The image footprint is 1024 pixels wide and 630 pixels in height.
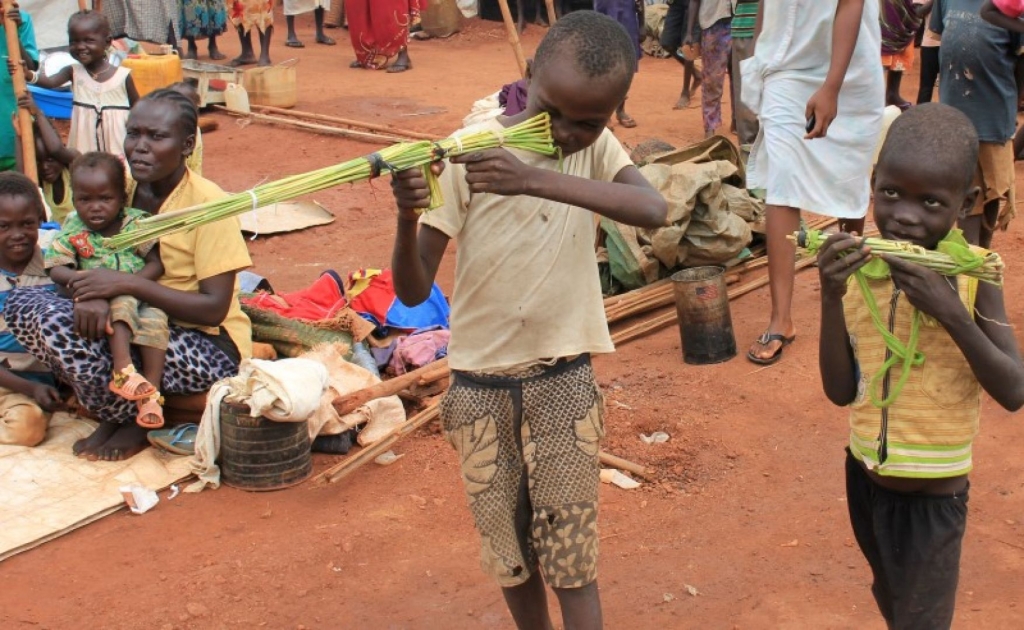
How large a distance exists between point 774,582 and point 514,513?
1164 mm

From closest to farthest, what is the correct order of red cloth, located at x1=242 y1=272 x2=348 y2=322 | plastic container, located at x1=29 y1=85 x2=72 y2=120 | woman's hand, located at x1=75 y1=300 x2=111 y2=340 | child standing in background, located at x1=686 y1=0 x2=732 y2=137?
woman's hand, located at x1=75 y1=300 x2=111 y2=340
red cloth, located at x1=242 y1=272 x2=348 y2=322
plastic container, located at x1=29 y1=85 x2=72 y2=120
child standing in background, located at x1=686 y1=0 x2=732 y2=137

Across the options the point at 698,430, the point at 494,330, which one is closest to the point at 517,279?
the point at 494,330

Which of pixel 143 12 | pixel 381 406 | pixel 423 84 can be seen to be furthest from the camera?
pixel 423 84

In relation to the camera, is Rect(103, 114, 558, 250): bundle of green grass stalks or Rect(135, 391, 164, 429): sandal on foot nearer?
Rect(103, 114, 558, 250): bundle of green grass stalks

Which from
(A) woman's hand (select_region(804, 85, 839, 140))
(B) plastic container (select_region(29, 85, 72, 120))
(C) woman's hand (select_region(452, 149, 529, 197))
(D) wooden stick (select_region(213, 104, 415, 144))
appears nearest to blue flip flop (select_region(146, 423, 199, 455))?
(C) woman's hand (select_region(452, 149, 529, 197))

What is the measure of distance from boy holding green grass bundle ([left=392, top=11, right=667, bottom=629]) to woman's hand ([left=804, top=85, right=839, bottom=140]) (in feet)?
7.08

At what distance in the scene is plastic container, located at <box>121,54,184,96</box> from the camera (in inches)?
360

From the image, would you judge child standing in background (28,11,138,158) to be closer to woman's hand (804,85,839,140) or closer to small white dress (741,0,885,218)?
small white dress (741,0,885,218)

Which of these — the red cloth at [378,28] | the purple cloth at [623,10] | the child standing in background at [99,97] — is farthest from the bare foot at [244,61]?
the child standing in background at [99,97]

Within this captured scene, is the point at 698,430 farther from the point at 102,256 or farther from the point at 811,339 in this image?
the point at 102,256

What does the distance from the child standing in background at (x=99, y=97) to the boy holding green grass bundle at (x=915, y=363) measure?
558 centimetres

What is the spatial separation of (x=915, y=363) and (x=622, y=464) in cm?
197

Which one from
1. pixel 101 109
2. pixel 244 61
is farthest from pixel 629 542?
pixel 244 61

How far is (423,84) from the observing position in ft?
41.0
